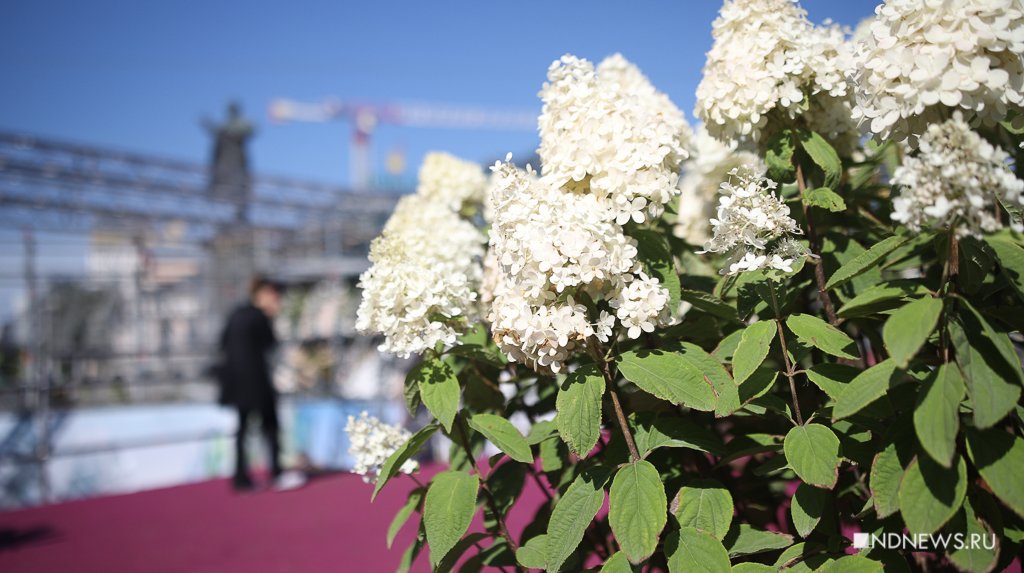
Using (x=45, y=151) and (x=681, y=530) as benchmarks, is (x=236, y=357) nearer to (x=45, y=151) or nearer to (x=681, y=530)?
(x=681, y=530)

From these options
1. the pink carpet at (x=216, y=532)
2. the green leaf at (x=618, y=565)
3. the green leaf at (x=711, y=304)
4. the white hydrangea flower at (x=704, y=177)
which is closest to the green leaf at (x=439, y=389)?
the green leaf at (x=618, y=565)

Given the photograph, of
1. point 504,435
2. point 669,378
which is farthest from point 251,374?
point 669,378

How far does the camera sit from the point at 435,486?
1.29 metres

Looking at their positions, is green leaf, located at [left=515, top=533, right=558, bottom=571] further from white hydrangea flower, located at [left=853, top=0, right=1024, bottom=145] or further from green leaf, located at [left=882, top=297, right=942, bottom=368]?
white hydrangea flower, located at [left=853, top=0, right=1024, bottom=145]

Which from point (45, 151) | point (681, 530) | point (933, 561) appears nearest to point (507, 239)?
point (681, 530)

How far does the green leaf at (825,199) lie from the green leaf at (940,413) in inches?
14.7

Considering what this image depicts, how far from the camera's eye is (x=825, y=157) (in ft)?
4.25

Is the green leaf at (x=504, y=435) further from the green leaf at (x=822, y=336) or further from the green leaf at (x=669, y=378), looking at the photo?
the green leaf at (x=822, y=336)

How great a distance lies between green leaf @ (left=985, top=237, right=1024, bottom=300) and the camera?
1006 mm

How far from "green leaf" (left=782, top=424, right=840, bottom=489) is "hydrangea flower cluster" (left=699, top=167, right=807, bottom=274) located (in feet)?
0.85

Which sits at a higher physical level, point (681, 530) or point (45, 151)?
point (45, 151)

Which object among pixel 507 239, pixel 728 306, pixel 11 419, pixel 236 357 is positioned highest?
pixel 507 239

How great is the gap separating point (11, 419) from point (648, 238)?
6922mm

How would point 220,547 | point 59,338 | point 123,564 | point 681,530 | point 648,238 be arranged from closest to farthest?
point 681,530, point 648,238, point 123,564, point 220,547, point 59,338
